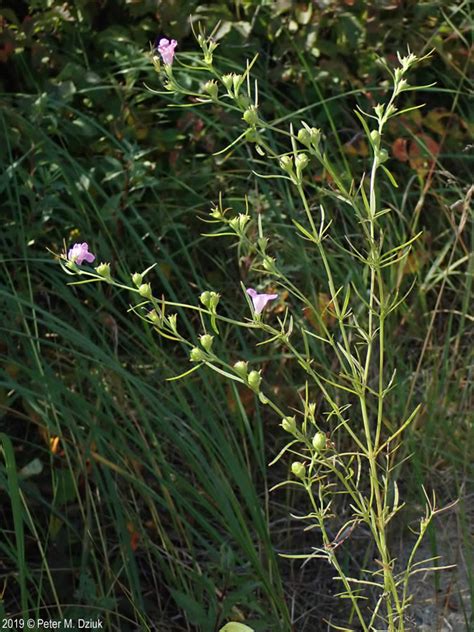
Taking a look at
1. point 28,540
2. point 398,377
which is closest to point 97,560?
point 28,540

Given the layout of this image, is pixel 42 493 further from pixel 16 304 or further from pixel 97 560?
pixel 16 304

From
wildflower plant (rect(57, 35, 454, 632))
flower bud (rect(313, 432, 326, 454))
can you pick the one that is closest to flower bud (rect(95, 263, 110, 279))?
wildflower plant (rect(57, 35, 454, 632))

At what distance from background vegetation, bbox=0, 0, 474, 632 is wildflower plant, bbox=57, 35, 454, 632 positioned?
0.20 ft

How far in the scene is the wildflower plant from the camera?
1.35 m

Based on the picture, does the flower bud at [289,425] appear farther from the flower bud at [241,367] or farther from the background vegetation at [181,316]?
the background vegetation at [181,316]

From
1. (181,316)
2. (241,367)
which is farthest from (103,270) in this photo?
(181,316)

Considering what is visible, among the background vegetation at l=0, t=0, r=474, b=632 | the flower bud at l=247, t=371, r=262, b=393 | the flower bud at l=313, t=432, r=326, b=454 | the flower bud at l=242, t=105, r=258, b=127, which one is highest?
the flower bud at l=242, t=105, r=258, b=127

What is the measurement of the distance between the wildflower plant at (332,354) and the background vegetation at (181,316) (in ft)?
0.20

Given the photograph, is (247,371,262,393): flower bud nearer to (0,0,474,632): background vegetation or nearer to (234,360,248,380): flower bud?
(234,360,248,380): flower bud

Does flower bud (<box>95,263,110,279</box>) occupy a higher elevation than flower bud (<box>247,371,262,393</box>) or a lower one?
higher

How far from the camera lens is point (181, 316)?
7.75ft

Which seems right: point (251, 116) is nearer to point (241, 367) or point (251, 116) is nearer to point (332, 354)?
point (241, 367)

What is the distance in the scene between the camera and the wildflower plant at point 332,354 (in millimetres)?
1351

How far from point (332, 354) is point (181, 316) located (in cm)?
36
